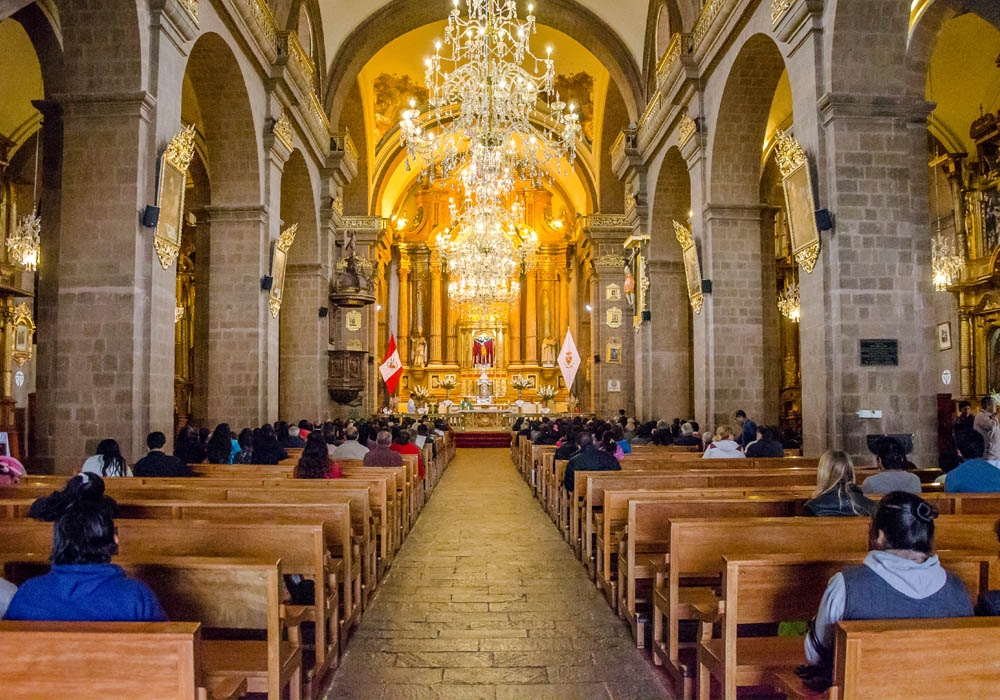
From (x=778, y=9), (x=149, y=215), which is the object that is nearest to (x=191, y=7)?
(x=149, y=215)

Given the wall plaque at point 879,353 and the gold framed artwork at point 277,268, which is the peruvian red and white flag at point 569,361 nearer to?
the gold framed artwork at point 277,268

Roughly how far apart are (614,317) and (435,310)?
1017 centimetres

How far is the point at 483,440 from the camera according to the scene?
20156 mm

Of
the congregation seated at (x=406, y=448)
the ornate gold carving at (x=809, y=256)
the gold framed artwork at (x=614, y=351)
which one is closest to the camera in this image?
the ornate gold carving at (x=809, y=256)

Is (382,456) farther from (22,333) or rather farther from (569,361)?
(569,361)

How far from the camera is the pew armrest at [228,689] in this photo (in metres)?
2.36

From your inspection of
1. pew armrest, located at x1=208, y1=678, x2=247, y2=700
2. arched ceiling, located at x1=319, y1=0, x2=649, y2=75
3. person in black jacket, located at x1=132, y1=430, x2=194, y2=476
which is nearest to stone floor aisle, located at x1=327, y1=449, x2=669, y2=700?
pew armrest, located at x1=208, y1=678, x2=247, y2=700

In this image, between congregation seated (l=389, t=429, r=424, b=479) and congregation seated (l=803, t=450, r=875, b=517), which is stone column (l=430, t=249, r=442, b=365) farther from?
congregation seated (l=803, t=450, r=875, b=517)

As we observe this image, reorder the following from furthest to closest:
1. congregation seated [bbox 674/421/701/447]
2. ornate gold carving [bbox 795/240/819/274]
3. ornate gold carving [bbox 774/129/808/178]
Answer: congregation seated [bbox 674/421/701/447] → ornate gold carving [bbox 774/129/808/178] → ornate gold carving [bbox 795/240/819/274]

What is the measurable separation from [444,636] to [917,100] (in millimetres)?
6781

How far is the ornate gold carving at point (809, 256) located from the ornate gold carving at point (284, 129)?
7704mm

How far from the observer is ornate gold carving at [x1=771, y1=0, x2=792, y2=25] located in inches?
311

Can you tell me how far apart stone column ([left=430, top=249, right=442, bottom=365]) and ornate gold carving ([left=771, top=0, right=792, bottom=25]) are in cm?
2028

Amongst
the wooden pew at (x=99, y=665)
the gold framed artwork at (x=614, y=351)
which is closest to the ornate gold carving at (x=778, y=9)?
the wooden pew at (x=99, y=665)
